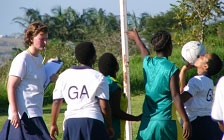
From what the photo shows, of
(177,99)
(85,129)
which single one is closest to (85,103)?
(85,129)

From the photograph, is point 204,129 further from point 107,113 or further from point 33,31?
point 33,31

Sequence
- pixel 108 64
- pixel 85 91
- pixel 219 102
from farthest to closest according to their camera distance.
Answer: pixel 108 64 → pixel 85 91 → pixel 219 102

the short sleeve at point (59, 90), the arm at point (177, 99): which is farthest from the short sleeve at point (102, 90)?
the arm at point (177, 99)

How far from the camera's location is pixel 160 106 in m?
5.16

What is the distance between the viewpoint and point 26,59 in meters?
5.45

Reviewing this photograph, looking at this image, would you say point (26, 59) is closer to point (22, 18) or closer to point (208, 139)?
point (208, 139)

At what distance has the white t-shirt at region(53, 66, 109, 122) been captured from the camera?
16.1 ft

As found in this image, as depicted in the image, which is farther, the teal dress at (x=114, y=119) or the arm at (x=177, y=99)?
the teal dress at (x=114, y=119)

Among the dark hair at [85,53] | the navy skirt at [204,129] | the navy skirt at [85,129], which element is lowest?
the navy skirt at [204,129]

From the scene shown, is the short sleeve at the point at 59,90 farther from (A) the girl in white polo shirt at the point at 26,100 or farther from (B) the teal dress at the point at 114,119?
(B) the teal dress at the point at 114,119

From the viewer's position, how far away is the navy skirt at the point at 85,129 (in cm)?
493

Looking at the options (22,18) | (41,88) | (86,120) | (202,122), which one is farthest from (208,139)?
(22,18)

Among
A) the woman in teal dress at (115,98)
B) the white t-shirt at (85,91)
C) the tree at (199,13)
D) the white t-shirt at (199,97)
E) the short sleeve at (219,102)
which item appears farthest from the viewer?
the tree at (199,13)

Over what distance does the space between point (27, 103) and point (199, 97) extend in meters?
1.77
